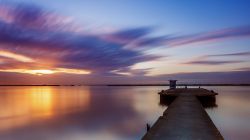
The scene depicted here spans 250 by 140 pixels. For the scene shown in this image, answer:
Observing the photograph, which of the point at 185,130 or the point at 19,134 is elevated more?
the point at 185,130

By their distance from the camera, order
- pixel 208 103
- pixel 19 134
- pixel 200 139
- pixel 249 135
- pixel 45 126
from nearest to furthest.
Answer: pixel 200 139 < pixel 249 135 < pixel 19 134 < pixel 45 126 < pixel 208 103

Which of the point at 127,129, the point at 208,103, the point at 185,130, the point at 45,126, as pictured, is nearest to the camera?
the point at 185,130

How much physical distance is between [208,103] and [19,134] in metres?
24.5

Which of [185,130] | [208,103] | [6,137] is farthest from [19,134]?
[208,103]

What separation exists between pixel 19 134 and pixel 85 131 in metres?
4.29

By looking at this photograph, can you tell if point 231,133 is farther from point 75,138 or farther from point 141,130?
point 75,138

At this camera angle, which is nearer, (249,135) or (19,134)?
(249,135)

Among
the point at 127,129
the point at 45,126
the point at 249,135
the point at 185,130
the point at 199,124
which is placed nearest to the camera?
the point at 185,130

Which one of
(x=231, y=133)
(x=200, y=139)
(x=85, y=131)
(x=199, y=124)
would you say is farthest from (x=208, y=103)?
(x=200, y=139)

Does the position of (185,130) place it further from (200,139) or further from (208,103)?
(208,103)

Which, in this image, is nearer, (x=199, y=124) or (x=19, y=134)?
(x=199, y=124)

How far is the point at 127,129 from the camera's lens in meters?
17.3

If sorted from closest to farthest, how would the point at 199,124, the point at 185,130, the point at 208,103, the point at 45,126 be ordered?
the point at 185,130
the point at 199,124
the point at 45,126
the point at 208,103

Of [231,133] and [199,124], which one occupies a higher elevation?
[199,124]
